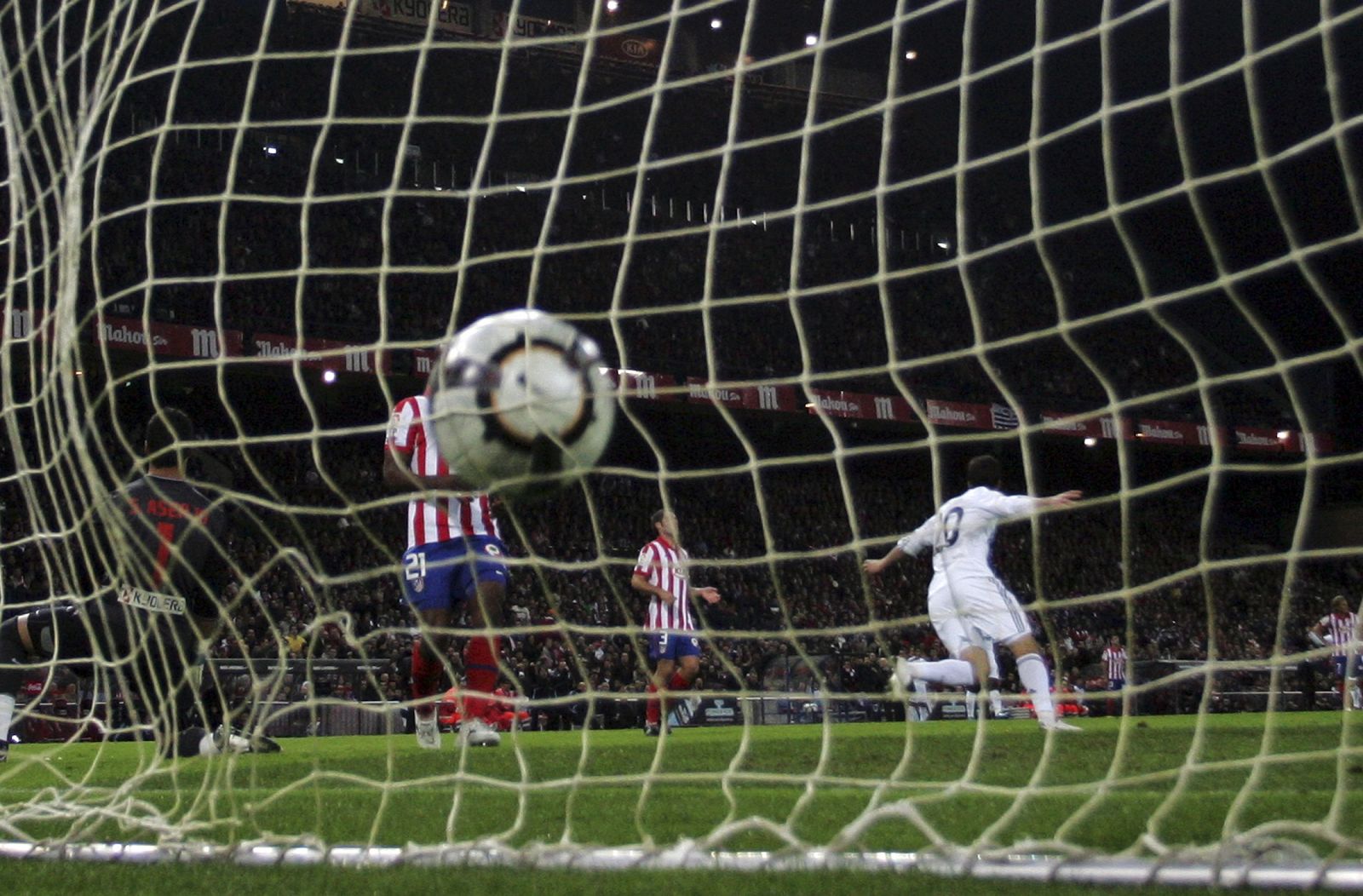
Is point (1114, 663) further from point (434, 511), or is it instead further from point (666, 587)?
point (434, 511)

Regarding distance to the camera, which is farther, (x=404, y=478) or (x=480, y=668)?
(x=480, y=668)

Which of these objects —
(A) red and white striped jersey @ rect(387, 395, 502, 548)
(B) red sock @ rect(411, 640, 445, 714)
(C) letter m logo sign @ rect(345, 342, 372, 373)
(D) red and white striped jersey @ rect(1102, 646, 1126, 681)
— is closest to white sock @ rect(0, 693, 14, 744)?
(B) red sock @ rect(411, 640, 445, 714)

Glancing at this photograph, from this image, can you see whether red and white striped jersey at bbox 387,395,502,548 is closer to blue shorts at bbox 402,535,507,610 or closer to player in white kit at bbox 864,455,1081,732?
blue shorts at bbox 402,535,507,610

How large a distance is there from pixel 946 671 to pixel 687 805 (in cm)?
388

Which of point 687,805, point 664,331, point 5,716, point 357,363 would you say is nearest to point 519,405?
point 687,805

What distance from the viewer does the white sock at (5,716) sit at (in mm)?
5168

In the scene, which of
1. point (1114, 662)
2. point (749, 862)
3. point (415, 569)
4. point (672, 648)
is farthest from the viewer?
point (1114, 662)

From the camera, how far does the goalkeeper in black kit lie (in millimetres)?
3617

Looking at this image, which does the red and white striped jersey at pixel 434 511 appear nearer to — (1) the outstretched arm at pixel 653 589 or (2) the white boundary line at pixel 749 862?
(2) the white boundary line at pixel 749 862

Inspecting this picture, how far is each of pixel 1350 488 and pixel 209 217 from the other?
63.8ft

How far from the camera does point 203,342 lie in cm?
1606

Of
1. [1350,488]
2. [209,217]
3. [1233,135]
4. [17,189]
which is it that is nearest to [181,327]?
[209,217]

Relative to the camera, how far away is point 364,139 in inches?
808

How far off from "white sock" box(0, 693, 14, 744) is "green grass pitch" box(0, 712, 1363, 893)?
21 centimetres
